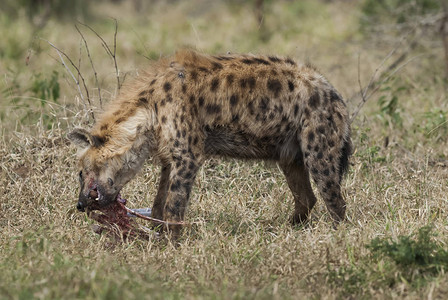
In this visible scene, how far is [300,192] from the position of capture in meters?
5.38

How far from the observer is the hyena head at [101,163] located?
15.6ft

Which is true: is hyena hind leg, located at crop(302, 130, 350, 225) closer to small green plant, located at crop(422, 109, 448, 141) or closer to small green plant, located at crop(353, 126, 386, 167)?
small green plant, located at crop(353, 126, 386, 167)

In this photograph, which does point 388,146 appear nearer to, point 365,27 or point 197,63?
point 197,63

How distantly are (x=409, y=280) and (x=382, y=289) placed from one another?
23 centimetres

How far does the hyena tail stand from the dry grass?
11.8 inches

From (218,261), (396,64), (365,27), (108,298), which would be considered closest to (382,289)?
(218,261)

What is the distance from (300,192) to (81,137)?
1684 millimetres

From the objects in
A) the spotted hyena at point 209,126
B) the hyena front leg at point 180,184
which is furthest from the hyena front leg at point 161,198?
the hyena front leg at point 180,184

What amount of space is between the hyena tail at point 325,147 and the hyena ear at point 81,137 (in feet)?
4.72

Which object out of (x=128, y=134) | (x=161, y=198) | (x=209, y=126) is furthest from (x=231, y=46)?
(x=128, y=134)

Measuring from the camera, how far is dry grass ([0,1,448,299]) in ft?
12.6

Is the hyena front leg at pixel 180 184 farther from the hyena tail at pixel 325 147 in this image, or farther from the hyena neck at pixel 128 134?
the hyena tail at pixel 325 147

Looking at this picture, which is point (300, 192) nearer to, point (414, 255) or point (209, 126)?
point (209, 126)

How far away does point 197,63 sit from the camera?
4.99 meters
